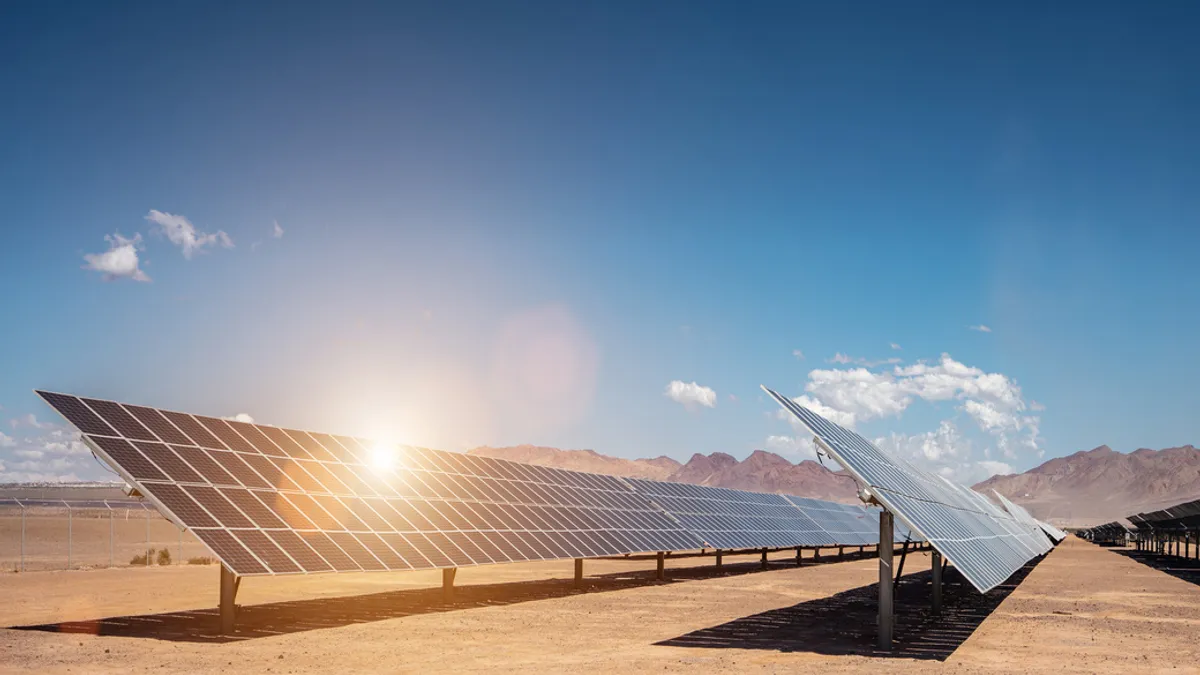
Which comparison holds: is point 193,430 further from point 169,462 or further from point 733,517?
point 733,517

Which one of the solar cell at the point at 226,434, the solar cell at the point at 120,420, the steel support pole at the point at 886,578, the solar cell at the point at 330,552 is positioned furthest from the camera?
the solar cell at the point at 226,434

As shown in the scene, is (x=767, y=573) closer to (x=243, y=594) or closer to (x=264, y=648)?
(x=243, y=594)

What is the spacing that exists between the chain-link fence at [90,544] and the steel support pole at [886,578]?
1456 cm

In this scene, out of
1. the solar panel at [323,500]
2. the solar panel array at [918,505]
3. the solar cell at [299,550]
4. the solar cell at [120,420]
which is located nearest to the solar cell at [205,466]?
the solar panel at [323,500]

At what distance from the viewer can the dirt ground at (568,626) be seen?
1930 cm

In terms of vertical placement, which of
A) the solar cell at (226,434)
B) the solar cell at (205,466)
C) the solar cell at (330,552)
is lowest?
the solar cell at (330,552)

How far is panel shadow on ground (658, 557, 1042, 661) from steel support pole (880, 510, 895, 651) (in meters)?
0.34

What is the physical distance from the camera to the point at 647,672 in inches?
716

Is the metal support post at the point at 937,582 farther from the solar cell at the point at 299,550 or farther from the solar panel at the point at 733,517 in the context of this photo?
the solar cell at the point at 299,550

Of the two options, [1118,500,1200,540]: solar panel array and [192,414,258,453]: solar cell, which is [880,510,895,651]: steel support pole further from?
[1118,500,1200,540]: solar panel array

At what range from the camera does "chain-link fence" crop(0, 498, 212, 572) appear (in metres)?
46.8

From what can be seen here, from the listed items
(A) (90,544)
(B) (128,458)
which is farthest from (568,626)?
(A) (90,544)

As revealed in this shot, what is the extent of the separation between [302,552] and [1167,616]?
24.8m

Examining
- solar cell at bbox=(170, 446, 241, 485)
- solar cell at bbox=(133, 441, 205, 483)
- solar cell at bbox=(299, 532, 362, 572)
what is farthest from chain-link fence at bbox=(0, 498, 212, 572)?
solar cell at bbox=(299, 532, 362, 572)
